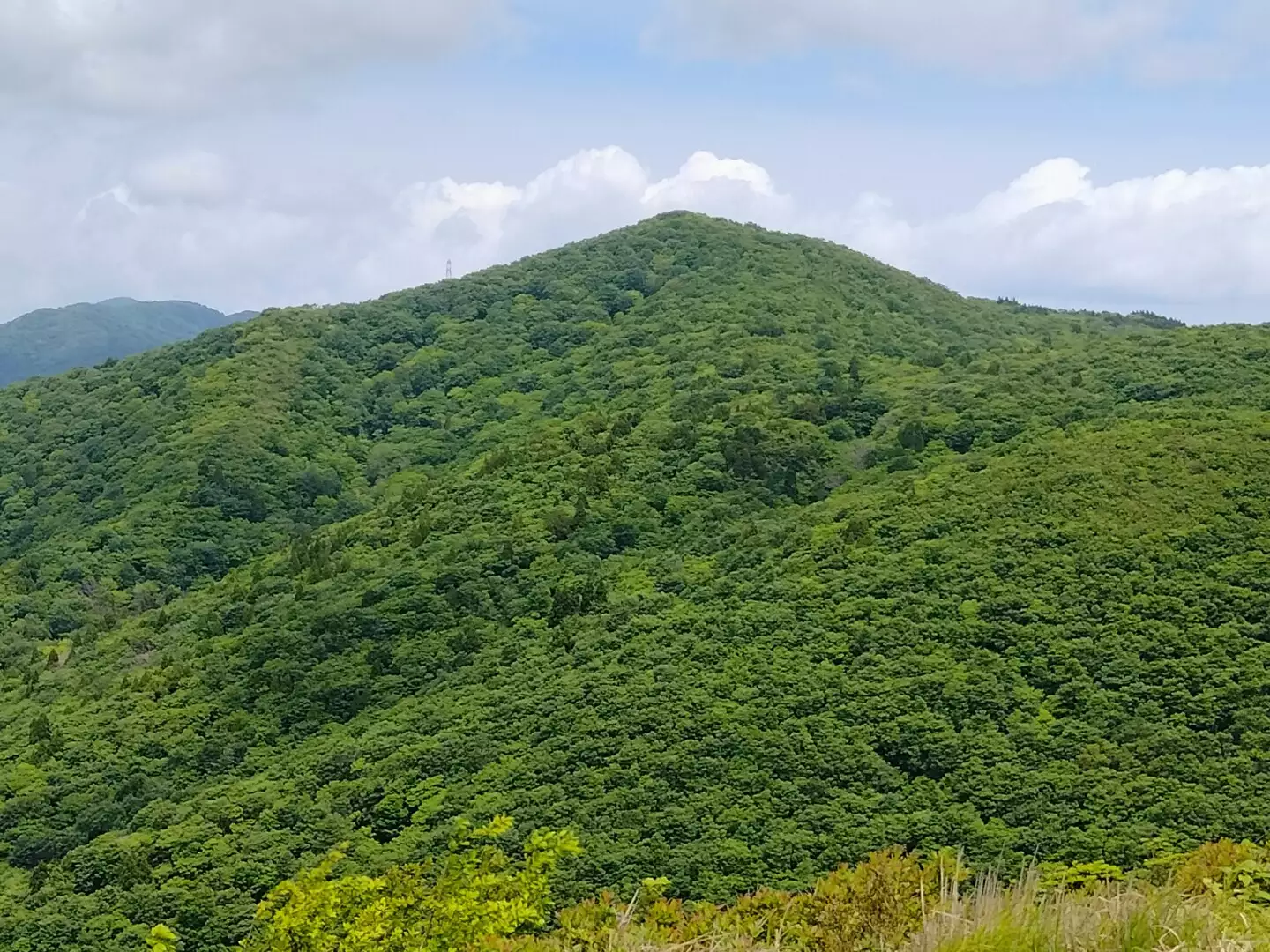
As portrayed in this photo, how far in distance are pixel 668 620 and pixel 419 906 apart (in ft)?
71.5

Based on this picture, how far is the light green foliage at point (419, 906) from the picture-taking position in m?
7.60

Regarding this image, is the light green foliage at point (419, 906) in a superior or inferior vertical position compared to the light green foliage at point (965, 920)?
inferior

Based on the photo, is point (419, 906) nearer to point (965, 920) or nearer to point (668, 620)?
point (965, 920)

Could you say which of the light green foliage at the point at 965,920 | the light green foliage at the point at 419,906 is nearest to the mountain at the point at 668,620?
the light green foliage at the point at 419,906

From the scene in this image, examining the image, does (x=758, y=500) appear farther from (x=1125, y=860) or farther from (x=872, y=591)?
(x=1125, y=860)

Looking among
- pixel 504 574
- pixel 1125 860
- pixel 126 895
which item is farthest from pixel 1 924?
pixel 1125 860

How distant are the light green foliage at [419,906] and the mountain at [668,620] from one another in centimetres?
621

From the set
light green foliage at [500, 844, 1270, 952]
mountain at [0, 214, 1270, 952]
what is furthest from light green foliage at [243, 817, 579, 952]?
mountain at [0, 214, 1270, 952]

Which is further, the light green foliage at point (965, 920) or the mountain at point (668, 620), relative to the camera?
the mountain at point (668, 620)

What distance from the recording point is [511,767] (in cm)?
2559

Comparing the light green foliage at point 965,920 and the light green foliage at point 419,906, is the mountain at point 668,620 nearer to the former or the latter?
the light green foliage at point 419,906

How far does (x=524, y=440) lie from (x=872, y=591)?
21545mm

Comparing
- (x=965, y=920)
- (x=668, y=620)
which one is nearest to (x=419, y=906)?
(x=965, y=920)

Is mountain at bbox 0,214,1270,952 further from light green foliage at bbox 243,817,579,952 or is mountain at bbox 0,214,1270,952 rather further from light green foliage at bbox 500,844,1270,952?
light green foliage at bbox 500,844,1270,952
